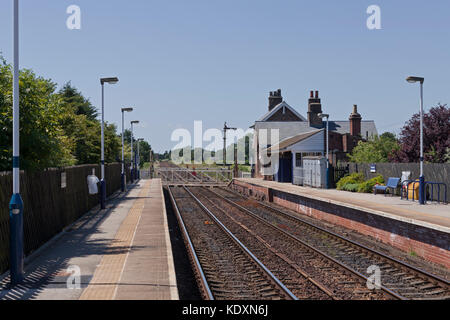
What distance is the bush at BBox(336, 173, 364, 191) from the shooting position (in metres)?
27.5

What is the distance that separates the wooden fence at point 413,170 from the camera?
1980 cm

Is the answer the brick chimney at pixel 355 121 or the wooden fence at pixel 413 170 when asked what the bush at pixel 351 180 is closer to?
the wooden fence at pixel 413 170

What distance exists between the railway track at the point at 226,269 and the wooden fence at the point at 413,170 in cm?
932

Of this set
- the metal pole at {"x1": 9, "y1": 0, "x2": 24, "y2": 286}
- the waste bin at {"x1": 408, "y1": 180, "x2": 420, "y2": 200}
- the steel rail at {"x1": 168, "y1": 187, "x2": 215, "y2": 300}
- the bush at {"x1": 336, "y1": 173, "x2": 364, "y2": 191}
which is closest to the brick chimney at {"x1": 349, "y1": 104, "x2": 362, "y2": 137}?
the bush at {"x1": 336, "y1": 173, "x2": 364, "y2": 191}

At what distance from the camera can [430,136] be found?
92.1 feet

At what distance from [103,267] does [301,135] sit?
3437 cm

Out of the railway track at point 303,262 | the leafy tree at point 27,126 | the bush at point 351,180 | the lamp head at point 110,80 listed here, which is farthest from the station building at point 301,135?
the leafy tree at point 27,126

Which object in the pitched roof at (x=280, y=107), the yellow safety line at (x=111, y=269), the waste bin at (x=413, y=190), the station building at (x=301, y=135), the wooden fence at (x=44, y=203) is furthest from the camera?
the pitched roof at (x=280, y=107)

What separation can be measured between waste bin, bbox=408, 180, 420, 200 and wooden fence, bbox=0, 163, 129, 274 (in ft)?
45.8

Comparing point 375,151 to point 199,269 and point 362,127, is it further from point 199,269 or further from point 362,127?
point 199,269

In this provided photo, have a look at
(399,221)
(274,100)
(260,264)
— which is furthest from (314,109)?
(260,264)

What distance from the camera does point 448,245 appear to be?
1162cm
